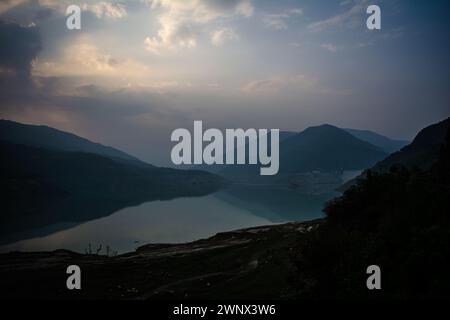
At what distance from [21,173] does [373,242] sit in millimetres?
187161

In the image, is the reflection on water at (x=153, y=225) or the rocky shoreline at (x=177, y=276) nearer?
the rocky shoreline at (x=177, y=276)

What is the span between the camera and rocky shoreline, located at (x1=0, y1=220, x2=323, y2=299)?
30031 millimetres

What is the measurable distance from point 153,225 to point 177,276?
7342 centimetres

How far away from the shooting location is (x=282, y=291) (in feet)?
84.7

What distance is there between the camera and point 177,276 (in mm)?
38750

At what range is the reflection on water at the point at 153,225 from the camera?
8606 centimetres

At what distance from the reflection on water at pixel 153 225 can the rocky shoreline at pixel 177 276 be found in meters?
31.8

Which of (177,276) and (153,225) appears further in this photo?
(153,225)

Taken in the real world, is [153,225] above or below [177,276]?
above

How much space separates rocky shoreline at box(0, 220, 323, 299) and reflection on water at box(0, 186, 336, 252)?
31850 millimetres
